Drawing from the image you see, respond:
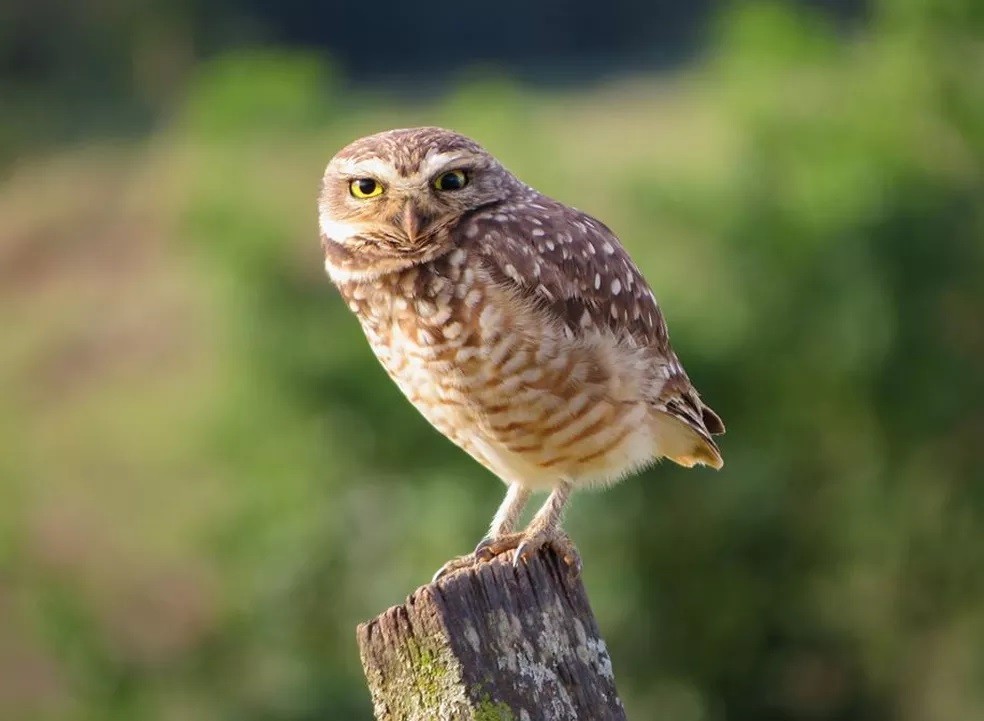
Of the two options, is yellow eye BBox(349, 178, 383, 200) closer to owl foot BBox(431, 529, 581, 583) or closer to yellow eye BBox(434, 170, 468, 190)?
yellow eye BBox(434, 170, 468, 190)

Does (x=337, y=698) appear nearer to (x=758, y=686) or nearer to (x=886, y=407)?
(x=758, y=686)

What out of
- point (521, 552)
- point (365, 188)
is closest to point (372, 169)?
point (365, 188)

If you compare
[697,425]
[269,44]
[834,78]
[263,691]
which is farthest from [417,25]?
[697,425]

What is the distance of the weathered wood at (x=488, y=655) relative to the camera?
2.60 meters

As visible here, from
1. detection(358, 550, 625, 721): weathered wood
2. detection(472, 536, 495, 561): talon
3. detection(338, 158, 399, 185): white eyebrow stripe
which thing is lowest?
detection(358, 550, 625, 721): weathered wood

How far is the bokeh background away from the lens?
9.30 metres

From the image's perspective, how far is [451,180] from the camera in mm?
3875

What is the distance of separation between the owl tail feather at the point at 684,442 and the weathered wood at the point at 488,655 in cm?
153

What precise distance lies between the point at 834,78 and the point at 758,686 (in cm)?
409

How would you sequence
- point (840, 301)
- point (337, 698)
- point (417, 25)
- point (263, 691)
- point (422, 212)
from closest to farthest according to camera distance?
point (422, 212), point (337, 698), point (263, 691), point (840, 301), point (417, 25)

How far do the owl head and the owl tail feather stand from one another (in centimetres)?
81

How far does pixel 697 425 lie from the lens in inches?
168

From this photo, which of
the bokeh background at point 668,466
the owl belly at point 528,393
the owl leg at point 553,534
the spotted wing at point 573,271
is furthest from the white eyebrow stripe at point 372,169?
the bokeh background at point 668,466

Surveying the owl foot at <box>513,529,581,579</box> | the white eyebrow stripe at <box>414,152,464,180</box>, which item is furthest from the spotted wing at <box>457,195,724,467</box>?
the owl foot at <box>513,529,581,579</box>
